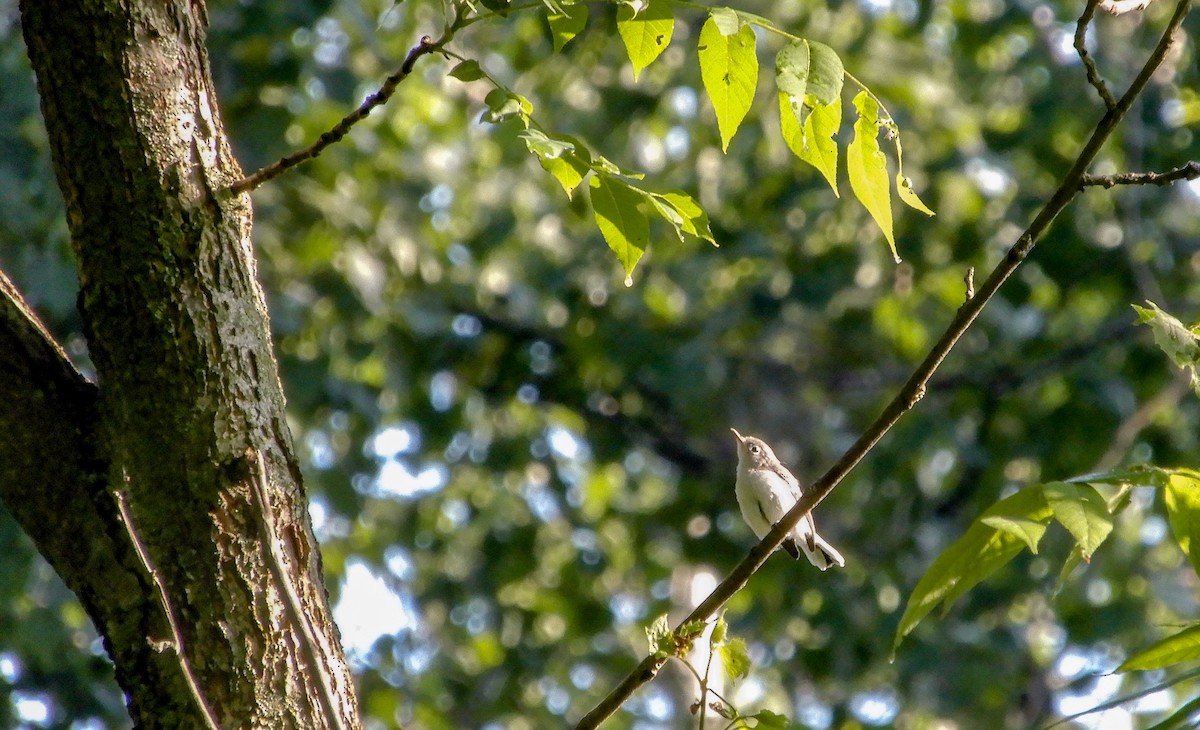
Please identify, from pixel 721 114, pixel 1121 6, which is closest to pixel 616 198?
pixel 721 114

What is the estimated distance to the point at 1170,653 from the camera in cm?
166

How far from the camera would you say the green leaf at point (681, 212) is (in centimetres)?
200

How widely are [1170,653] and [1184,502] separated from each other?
244 mm

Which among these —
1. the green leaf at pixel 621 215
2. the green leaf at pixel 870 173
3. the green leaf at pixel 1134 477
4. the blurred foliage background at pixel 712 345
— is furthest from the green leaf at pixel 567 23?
the blurred foliage background at pixel 712 345

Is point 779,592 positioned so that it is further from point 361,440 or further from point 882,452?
point 361,440

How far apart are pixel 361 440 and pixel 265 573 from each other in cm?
642

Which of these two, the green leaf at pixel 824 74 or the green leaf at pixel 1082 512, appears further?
the green leaf at pixel 824 74

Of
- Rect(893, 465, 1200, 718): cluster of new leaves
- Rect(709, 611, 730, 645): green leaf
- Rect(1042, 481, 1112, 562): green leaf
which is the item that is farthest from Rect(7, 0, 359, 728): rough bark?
Rect(1042, 481, 1112, 562): green leaf

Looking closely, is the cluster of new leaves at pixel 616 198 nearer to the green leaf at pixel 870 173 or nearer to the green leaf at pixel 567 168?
the green leaf at pixel 567 168

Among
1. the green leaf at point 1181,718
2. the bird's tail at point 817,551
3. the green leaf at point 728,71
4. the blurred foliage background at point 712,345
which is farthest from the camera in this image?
the blurred foliage background at point 712,345

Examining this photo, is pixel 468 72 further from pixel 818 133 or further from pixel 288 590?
pixel 288 590

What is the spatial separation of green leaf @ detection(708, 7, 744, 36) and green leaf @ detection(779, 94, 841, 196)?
5.5 inches

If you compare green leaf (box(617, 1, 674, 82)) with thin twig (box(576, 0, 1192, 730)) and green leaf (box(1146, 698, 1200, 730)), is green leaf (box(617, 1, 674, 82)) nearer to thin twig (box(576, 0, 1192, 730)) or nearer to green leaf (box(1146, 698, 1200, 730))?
thin twig (box(576, 0, 1192, 730))

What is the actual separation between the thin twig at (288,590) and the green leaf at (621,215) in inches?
25.4
